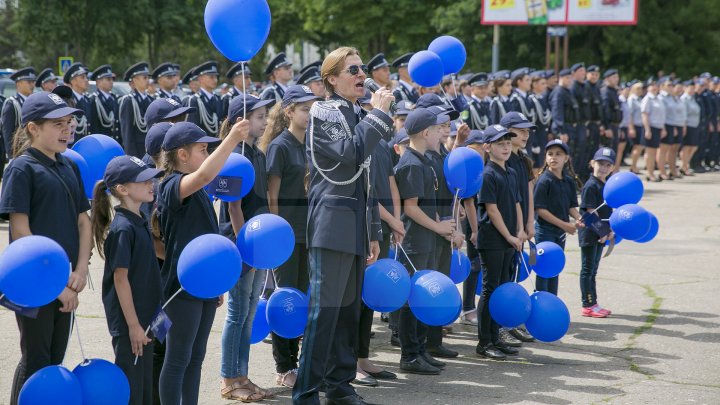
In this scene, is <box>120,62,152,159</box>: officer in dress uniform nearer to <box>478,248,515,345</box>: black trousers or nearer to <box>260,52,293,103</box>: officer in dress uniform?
<box>260,52,293,103</box>: officer in dress uniform

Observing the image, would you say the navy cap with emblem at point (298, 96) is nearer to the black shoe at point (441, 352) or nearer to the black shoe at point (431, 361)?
the black shoe at point (431, 361)

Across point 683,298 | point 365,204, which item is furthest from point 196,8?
point 365,204

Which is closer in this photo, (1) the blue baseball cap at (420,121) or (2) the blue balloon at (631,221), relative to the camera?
(1) the blue baseball cap at (420,121)

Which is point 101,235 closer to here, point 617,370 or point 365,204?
point 365,204

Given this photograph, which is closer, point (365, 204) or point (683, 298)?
point (365, 204)

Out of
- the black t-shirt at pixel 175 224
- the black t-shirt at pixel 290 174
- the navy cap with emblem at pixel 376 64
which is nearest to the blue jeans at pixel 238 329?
the black t-shirt at pixel 290 174

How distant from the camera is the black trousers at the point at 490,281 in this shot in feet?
22.7

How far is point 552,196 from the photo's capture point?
26.3 feet

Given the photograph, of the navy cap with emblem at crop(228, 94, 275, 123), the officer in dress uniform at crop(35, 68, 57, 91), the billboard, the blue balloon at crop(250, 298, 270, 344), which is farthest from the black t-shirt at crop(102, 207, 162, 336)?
the billboard

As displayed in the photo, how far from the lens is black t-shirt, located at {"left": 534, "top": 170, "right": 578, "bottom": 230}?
7988mm

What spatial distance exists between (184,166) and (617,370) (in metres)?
3.43

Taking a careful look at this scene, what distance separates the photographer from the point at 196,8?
38938 millimetres

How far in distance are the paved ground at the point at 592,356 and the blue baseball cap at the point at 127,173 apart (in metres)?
1.74

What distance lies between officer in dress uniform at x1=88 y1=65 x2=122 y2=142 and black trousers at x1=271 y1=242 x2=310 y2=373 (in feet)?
28.4
